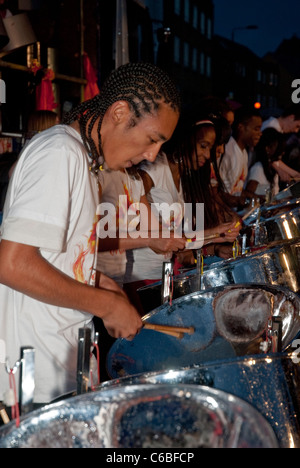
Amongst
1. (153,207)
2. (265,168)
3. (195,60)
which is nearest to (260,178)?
(265,168)

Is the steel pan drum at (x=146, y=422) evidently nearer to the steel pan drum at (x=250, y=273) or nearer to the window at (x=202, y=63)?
the steel pan drum at (x=250, y=273)

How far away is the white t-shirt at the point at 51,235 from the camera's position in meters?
1.08

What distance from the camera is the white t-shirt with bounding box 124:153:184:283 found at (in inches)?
96.0

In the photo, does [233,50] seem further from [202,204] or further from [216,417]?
[216,417]

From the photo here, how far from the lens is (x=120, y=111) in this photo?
4.04 feet

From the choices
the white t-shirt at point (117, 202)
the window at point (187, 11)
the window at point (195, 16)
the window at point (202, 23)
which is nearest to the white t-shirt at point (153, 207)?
the white t-shirt at point (117, 202)

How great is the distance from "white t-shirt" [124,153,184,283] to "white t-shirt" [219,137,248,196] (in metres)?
1.05

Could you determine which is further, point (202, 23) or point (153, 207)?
point (202, 23)

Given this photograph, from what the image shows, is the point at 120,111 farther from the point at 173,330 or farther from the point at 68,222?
the point at 173,330

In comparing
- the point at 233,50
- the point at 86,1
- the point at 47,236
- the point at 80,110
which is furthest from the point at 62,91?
the point at 233,50

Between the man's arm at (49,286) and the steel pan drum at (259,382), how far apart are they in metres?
0.18

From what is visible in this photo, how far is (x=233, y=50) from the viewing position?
110 ft

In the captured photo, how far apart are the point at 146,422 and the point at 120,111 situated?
0.65 meters
